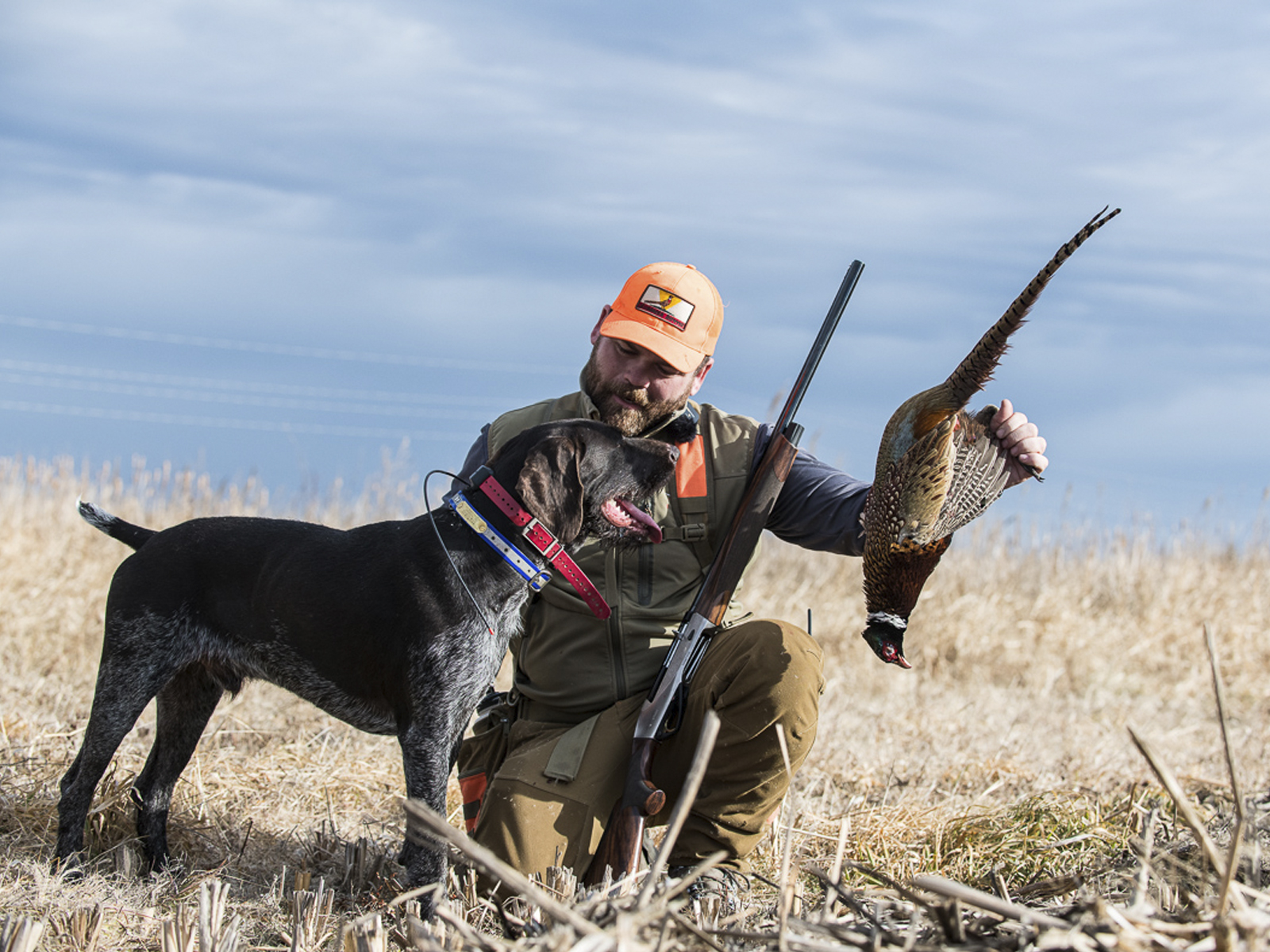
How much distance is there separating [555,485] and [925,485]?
3.96 ft

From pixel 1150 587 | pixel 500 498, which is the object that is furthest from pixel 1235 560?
pixel 500 498

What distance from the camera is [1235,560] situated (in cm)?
1175

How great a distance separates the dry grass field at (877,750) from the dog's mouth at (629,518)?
3.64 ft

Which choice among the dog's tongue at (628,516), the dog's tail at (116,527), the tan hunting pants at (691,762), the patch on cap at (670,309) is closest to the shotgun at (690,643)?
the tan hunting pants at (691,762)

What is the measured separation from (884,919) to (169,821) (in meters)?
3.03

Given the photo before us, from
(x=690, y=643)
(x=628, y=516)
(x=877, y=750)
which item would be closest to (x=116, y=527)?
(x=628, y=516)

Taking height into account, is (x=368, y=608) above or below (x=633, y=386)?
below

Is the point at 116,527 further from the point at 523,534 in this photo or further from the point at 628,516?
the point at 628,516

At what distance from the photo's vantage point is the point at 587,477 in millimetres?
3836

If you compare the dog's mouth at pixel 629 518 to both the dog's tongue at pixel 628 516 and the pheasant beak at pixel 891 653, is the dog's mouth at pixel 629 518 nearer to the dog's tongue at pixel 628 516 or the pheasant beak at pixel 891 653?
the dog's tongue at pixel 628 516

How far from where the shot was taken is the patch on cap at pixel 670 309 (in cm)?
431

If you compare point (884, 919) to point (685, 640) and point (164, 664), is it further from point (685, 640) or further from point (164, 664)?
point (164, 664)

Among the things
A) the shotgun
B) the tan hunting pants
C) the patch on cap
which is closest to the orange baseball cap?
the patch on cap

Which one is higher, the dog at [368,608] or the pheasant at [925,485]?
the pheasant at [925,485]
